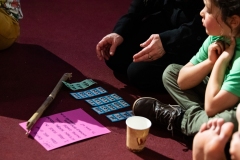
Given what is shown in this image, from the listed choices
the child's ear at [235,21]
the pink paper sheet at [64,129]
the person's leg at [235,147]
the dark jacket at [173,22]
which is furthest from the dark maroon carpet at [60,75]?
the child's ear at [235,21]

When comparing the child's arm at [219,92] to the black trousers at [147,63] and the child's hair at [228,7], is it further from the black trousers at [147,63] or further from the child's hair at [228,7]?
the black trousers at [147,63]

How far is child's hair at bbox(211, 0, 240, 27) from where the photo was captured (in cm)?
134

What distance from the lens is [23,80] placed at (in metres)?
1.96

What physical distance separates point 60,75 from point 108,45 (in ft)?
0.90

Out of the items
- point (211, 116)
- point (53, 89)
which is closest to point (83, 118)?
point (53, 89)

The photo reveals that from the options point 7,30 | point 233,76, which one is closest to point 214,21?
point 233,76

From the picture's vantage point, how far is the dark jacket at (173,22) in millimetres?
1768

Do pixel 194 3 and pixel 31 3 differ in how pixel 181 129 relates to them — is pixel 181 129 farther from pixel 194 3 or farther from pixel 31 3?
pixel 31 3

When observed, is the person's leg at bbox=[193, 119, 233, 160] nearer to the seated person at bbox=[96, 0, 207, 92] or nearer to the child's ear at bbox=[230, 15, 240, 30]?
the child's ear at bbox=[230, 15, 240, 30]

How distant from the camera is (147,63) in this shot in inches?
74.2

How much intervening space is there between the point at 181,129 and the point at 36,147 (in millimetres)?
525

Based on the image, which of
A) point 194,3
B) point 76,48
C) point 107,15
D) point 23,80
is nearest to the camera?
point 194,3

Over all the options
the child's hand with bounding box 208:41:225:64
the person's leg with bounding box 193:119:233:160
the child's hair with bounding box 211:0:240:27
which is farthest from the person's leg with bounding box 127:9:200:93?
the person's leg with bounding box 193:119:233:160

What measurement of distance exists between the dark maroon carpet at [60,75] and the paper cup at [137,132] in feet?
0.10
